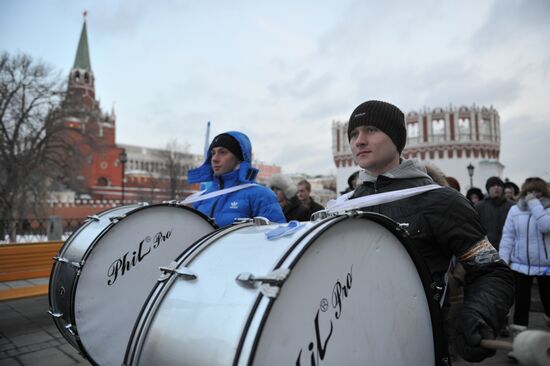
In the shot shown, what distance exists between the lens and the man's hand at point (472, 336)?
1.30 m

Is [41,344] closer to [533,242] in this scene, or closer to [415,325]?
[415,325]

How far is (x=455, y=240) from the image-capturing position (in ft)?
5.09

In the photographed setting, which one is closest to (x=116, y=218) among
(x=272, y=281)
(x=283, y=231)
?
(x=283, y=231)

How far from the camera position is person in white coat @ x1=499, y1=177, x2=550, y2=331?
13.7 ft

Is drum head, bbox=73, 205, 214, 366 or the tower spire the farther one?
the tower spire

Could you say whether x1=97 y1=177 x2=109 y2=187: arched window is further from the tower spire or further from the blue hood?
the blue hood

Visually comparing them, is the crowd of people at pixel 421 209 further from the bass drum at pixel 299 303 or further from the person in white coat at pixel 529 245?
the person in white coat at pixel 529 245

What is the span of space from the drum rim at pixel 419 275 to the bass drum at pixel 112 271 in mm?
1575

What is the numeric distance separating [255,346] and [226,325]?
0.49 feet

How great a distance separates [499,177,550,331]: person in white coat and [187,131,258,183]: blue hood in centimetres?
331

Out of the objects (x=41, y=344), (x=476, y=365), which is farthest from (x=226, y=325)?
(x=41, y=344)

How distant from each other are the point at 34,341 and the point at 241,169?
301 cm

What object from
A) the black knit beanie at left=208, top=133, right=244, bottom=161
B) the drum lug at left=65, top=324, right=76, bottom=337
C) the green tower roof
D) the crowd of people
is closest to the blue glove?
the crowd of people

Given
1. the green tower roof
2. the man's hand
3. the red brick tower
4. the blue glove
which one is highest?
the green tower roof
